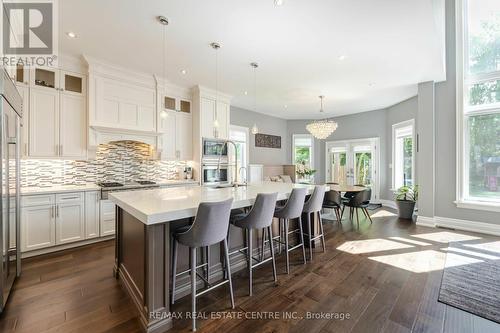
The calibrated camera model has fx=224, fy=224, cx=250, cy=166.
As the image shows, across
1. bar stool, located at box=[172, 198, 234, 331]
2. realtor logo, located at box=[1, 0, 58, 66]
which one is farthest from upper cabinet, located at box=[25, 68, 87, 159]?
bar stool, located at box=[172, 198, 234, 331]

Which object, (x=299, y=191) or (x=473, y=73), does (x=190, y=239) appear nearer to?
A: (x=299, y=191)

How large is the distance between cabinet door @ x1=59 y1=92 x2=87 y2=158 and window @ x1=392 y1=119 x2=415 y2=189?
7017mm

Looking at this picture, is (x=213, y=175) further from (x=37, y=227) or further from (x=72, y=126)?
(x=37, y=227)

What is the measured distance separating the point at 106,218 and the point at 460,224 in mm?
6368

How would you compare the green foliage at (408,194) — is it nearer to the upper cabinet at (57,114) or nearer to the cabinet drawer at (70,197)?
the cabinet drawer at (70,197)

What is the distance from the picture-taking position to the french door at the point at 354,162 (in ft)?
22.7

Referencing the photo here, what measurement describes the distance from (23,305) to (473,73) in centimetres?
728

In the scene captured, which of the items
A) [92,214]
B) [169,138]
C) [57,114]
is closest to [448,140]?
[169,138]

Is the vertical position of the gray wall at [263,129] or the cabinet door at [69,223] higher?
the gray wall at [263,129]

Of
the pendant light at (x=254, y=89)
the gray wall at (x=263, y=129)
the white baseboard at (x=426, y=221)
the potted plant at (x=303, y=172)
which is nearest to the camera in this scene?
the pendant light at (x=254, y=89)

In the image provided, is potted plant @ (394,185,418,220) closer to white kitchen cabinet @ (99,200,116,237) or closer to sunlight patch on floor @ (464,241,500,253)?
sunlight patch on floor @ (464,241,500,253)

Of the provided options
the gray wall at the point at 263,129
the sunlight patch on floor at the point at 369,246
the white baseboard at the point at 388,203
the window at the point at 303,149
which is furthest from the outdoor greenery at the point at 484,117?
the gray wall at the point at 263,129

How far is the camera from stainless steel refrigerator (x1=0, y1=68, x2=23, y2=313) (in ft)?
6.22

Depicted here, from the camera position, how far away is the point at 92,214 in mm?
3434
